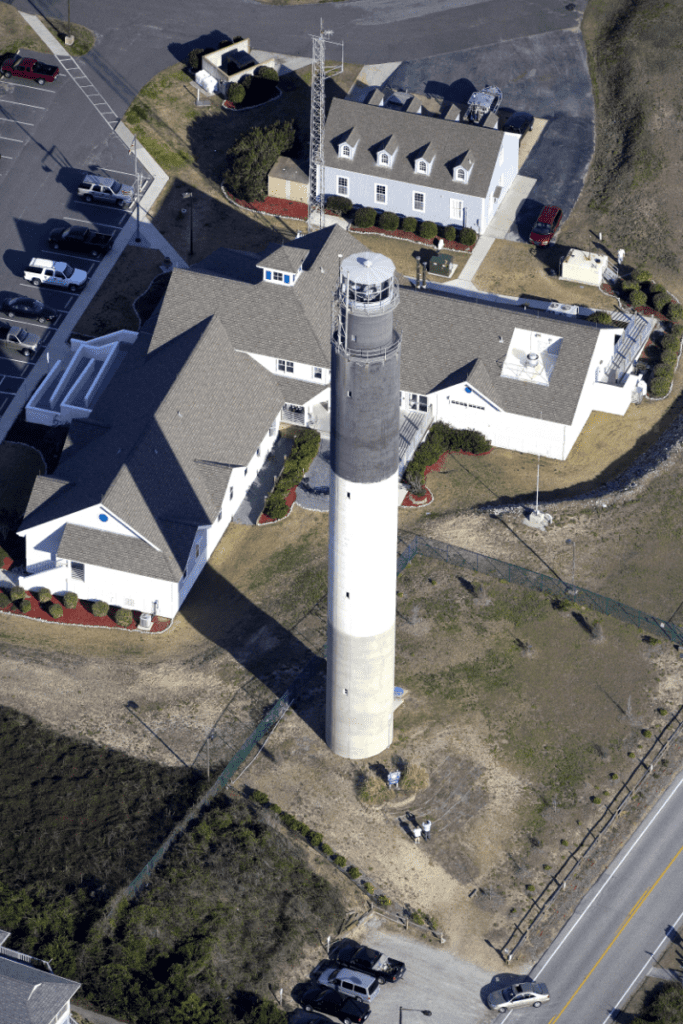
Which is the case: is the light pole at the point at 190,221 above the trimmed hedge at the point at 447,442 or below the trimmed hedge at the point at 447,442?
above

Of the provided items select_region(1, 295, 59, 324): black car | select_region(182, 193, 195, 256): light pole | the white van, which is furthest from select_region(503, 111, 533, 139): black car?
the white van

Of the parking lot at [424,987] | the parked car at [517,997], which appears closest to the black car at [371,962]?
the parking lot at [424,987]

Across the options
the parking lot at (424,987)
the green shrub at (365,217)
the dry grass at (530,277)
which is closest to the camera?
the parking lot at (424,987)

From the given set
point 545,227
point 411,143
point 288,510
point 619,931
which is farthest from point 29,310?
point 619,931

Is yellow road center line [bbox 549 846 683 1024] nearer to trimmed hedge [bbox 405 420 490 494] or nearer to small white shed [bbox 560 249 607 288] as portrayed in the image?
trimmed hedge [bbox 405 420 490 494]

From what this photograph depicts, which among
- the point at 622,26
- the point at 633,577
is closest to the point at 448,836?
the point at 633,577

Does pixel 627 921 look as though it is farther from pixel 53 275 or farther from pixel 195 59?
pixel 195 59

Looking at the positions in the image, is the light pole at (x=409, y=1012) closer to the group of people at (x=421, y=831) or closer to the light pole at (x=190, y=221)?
the group of people at (x=421, y=831)
